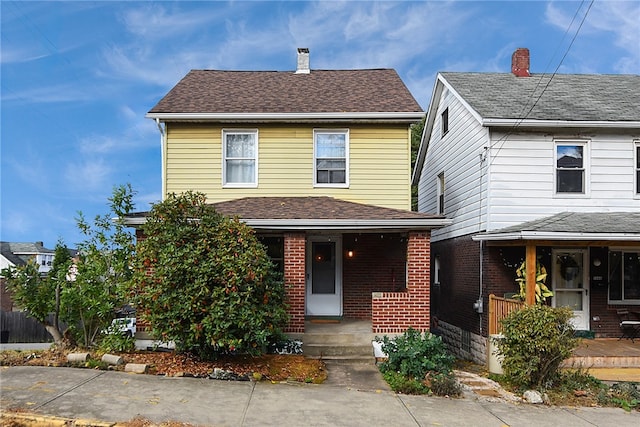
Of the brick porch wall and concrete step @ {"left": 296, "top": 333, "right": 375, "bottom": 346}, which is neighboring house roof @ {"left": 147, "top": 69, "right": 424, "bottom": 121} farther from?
concrete step @ {"left": 296, "top": 333, "right": 375, "bottom": 346}

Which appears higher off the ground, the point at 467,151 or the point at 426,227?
the point at 467,151

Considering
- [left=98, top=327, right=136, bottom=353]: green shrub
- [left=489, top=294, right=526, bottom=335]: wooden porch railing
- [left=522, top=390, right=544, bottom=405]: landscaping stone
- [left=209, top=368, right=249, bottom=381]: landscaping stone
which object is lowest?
[left=522, top=390, right=544, bottom=405]: landscaping stone

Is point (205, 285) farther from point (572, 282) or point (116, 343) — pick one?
point (572, 282)

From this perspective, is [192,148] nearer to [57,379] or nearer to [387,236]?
[387,236]

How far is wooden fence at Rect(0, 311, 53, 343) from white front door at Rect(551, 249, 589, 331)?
1739 cm

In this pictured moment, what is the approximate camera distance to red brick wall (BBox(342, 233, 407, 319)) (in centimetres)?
1240

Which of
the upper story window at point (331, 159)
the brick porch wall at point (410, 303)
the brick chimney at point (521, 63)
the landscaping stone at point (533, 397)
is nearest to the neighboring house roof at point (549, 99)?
the brick chimney at point (521, 63)

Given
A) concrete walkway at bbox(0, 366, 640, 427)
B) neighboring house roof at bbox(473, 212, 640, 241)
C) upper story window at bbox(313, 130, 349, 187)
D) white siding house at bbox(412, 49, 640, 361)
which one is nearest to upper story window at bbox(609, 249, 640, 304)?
white siding house at bbox(412, 49, 640, 361)

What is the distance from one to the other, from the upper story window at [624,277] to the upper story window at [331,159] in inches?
272

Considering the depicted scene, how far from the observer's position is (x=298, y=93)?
1317 cm

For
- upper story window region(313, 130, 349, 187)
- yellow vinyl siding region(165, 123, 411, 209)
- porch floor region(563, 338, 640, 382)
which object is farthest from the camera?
upper story window region(313, 130, 349, 187)

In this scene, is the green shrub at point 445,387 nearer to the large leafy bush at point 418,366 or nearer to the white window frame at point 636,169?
the large leafy bush at point 418,366

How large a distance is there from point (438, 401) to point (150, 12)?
10981mm

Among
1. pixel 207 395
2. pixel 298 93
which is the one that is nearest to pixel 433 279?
pixel 298 93
